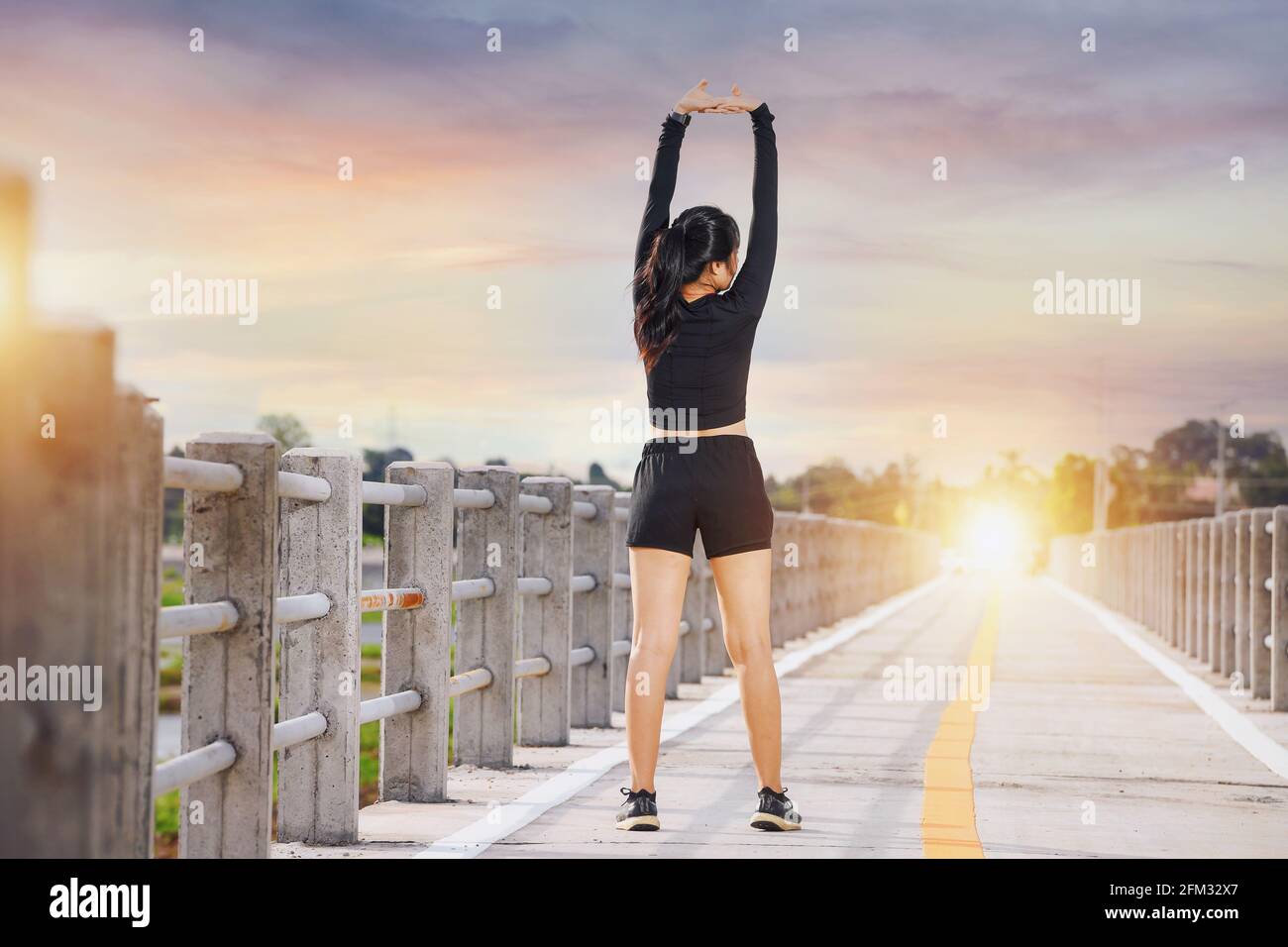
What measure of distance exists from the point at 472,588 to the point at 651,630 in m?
1.85

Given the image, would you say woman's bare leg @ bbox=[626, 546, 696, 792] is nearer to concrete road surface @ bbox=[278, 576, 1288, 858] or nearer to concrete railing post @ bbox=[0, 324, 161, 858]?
concrete road surface @ bbox=[278, 576, 1288, 858]

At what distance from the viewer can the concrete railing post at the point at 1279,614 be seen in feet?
34.5

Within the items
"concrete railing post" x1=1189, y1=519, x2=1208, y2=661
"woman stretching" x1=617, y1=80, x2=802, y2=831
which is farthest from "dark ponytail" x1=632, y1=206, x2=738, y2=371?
"concrete railing post" x1=1189, y1=519, x2=1208, y2=661

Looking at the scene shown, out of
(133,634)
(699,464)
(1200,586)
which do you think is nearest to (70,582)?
(133,634)

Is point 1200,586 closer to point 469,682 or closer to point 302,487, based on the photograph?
point 469,682

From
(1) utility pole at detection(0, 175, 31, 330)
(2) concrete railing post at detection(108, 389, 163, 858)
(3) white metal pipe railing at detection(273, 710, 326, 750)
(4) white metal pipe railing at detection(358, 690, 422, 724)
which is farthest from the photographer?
(4) white metal pipe railing at detection(358, 690, 422, 724)

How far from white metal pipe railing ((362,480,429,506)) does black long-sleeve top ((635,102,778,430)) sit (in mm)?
1137

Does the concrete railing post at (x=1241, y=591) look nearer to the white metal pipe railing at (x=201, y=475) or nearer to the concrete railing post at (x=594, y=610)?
the concrete railing post at (x=594, y=610)

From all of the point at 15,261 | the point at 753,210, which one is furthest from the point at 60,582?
the point at 753,210

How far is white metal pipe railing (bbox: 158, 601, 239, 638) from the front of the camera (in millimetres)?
3895

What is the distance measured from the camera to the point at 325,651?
17.4ft
